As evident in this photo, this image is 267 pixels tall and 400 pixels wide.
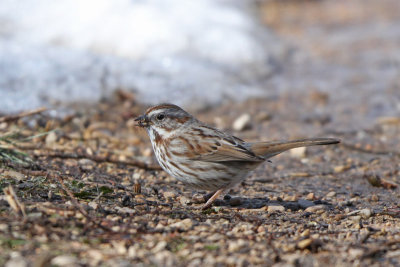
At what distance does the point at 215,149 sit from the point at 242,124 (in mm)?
2940

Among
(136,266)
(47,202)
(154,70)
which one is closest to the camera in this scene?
(136,266)

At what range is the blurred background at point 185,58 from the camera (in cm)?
901

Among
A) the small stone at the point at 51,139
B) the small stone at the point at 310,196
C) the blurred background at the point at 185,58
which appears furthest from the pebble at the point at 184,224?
the blurred background at the point at 185,58

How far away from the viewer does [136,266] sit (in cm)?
367

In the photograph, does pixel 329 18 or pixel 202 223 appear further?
pixel 329 18

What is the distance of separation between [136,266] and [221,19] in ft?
28.9

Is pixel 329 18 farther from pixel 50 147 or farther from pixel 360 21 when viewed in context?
pixel 50 147

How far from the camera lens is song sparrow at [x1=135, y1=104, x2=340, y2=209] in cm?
544

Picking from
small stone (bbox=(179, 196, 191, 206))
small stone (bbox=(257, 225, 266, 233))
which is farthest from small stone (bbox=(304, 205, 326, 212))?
small stone (bbox=(179, 196, 191, 206))

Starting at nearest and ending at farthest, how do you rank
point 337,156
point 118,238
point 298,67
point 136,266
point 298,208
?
point 136,266 < point 118,238 < point 298,208 < point 337,156 < point 298,67

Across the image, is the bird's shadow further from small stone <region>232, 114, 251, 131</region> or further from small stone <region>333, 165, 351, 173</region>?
small stone <region>232, 114, 251, 131</region>

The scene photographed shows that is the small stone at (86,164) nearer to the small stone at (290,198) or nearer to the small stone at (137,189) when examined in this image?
the small stone at (137,189)

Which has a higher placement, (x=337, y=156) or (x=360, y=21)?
(x=360, y=21)

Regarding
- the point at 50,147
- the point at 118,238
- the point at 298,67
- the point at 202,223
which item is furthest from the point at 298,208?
the point at 298,67
